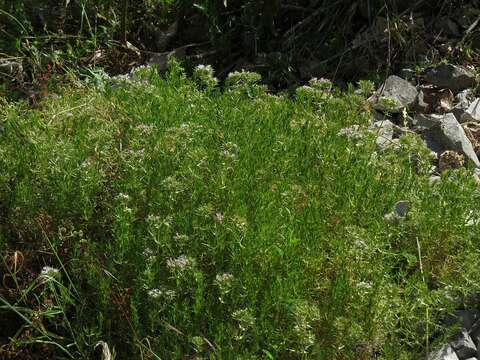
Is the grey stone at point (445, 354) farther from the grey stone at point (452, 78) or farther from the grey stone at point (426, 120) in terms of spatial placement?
the grey stone at point (452, 78)

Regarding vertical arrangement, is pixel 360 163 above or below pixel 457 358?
above

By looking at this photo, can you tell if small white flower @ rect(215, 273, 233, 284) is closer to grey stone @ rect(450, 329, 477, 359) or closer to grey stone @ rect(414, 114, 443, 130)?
grey stone @ rect(450, 329, 477, 359)

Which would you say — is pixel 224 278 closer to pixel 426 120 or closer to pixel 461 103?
pixel 426 120

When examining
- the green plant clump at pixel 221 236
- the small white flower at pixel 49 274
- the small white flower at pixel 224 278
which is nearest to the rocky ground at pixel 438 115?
the green plant clump at pixel 221 236

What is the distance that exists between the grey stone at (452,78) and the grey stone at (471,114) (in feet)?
0.80

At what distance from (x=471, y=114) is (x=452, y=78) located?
378 mm

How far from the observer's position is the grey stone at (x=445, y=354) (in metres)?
3.89

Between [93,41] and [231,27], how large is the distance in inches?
47.7

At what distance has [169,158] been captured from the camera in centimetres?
438

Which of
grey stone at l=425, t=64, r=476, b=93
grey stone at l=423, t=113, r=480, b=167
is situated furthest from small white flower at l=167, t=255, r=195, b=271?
Answer: grey stone at l=425, t=64, r=476, b=93

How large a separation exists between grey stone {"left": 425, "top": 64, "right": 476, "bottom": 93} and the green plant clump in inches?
57.3

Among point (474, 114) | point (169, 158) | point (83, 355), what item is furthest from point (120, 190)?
point (474, 114)

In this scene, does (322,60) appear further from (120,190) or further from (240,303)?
(240,303)

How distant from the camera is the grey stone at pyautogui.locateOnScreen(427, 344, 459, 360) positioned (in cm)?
389
